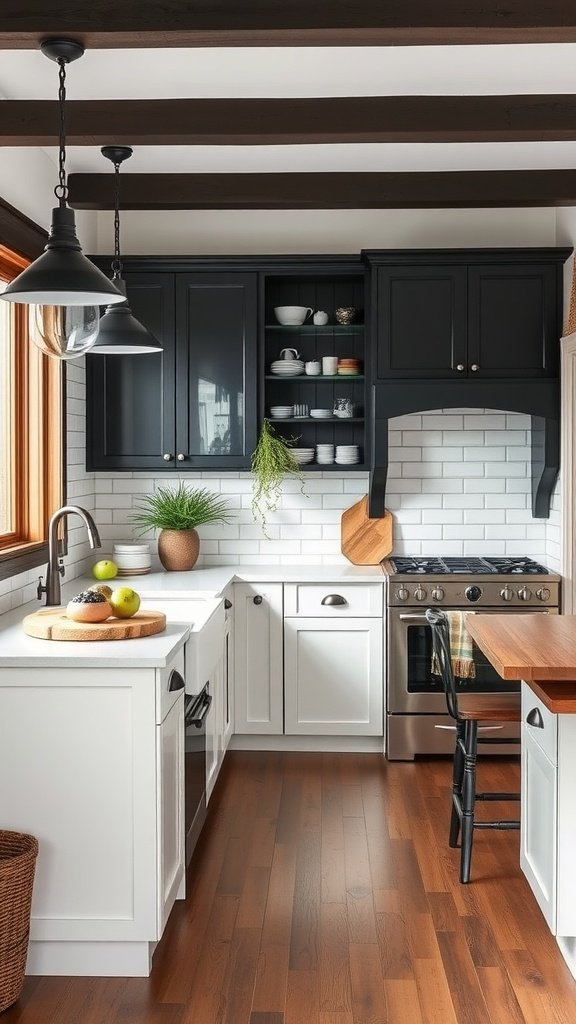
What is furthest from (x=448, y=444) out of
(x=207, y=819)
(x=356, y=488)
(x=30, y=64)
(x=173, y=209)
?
(x=30, y=64)

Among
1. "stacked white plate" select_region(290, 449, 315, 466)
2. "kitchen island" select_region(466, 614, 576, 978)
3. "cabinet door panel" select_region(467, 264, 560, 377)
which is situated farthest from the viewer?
"stacked white plate" select_region(290, 449, 315, 466)

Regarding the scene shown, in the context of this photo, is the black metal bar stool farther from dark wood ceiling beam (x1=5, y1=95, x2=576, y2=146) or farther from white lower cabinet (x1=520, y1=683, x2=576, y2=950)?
dark wood ceiling beam (x1=5, y1=95, x2=576, y2=146)

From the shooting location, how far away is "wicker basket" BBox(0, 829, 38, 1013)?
8.60ft

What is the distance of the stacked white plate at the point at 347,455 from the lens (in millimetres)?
5172

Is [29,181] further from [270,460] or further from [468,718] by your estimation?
[468,718]

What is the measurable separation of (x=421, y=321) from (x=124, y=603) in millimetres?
2474

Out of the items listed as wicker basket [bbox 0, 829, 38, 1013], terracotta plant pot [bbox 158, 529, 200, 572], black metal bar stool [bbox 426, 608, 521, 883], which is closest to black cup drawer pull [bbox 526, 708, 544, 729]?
black metal bar stool [bbox 426, 608, 521, 883]

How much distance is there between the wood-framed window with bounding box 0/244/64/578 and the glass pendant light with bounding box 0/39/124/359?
4.34ft

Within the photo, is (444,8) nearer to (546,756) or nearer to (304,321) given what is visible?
(546,756)

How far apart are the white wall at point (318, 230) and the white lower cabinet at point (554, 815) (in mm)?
3005

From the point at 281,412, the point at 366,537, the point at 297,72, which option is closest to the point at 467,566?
the point at 366,537

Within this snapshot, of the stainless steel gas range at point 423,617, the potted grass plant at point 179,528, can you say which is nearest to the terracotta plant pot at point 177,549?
the potted grass plant at point 179,528

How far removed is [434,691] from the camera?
4.89m

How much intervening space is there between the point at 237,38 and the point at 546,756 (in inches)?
89.3
